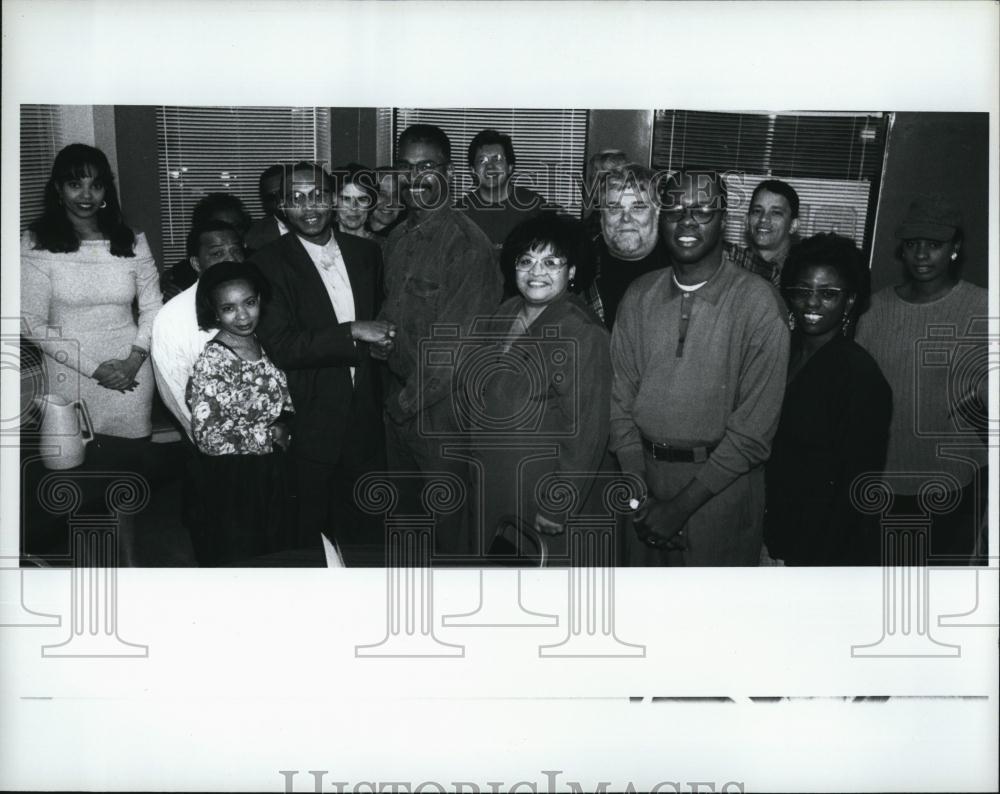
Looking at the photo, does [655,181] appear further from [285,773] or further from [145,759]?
[145,759]

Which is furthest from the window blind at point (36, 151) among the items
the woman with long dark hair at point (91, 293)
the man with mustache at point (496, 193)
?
the man with mustache at point (496, 193)

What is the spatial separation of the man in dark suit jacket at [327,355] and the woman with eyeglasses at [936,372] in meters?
1.33

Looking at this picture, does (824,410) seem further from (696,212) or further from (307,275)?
(307,275)

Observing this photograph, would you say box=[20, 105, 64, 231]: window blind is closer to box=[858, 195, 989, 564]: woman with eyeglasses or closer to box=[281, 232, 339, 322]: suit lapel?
box=[281, 232, 339, 322]: suit lapel

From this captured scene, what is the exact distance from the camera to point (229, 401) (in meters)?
2.96

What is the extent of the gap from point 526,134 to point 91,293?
1225 mm

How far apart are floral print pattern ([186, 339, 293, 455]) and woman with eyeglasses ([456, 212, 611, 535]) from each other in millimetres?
526

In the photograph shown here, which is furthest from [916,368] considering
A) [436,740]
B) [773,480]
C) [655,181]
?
[436,740]

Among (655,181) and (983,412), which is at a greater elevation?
(655,181)

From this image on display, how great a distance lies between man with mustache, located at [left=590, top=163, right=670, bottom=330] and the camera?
2951mm

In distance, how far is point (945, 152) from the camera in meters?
2.96

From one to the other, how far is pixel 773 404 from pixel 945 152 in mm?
814

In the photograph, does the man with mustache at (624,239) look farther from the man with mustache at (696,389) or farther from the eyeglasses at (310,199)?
the eyeglasses at (310,199)

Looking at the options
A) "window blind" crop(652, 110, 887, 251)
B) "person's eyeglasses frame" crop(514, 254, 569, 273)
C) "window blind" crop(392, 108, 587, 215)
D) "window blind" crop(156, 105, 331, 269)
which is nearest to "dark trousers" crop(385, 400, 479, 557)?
"person's eyeglasses frame" crop(514, 254, 569, 273)
